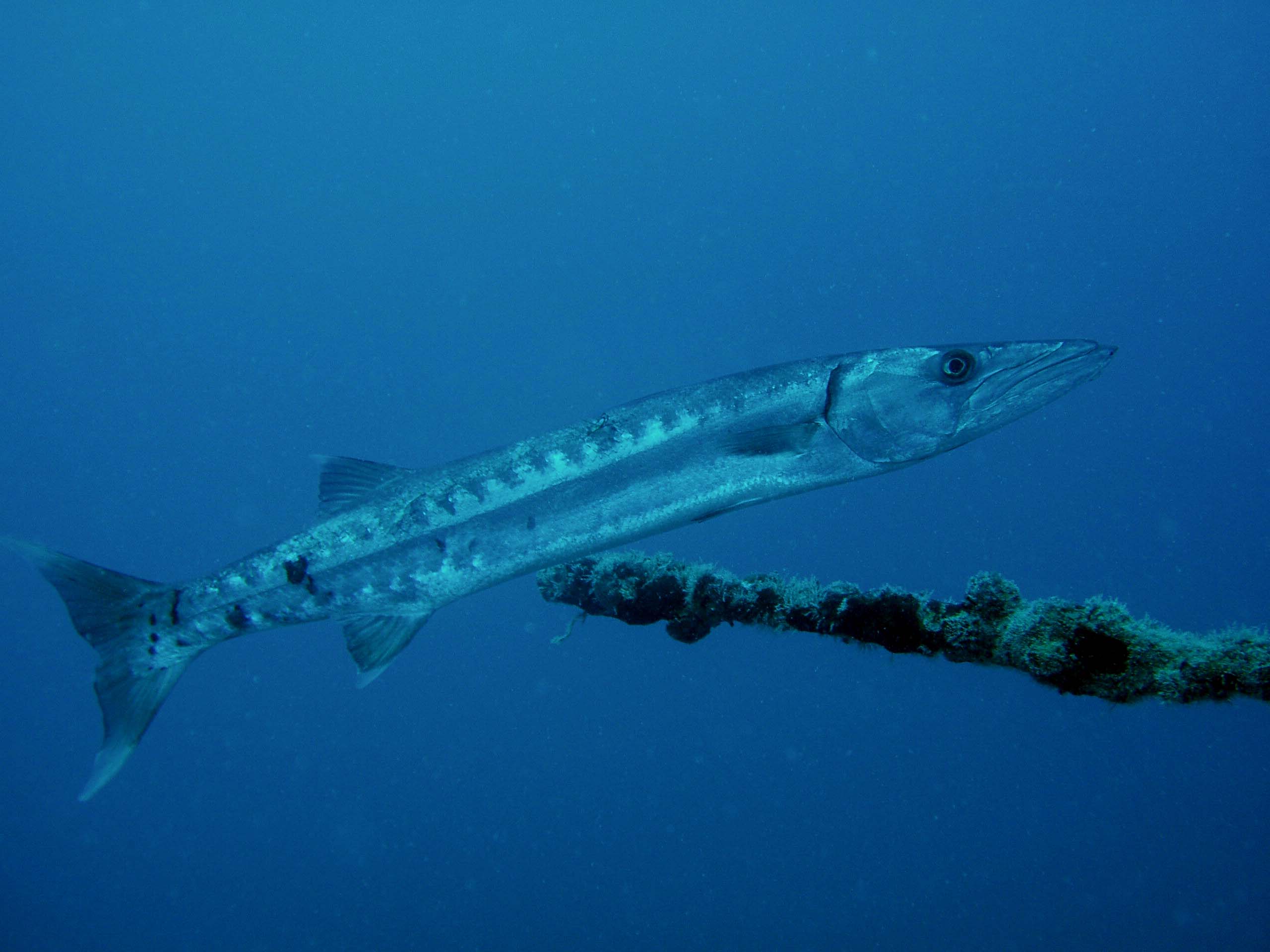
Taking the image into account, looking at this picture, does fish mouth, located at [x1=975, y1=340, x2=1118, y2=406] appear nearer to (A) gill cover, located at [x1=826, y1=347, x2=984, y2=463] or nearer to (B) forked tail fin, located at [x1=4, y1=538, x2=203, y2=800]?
(A) gill cover, located at [x1=826, y1=347, x2=984, y2=463]

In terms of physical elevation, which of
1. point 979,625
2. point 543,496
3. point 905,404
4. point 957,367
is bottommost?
point 979,625

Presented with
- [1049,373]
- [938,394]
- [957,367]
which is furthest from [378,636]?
[1049,373]

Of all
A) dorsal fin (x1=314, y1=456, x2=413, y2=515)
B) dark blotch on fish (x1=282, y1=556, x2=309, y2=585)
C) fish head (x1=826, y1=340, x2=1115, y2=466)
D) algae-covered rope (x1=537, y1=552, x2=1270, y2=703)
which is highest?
fish head (x1=826, y1=340, x2=1115, y2=466)

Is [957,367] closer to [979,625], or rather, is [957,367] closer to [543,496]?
[979,625]

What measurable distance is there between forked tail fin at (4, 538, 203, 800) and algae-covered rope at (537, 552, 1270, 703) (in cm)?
243

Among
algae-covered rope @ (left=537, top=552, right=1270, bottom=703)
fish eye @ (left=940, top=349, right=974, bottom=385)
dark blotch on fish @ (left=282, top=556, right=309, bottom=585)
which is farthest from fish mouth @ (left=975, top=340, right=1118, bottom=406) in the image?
dark blotch on fish @ (left=282, top=556, right=309, bottom=585)

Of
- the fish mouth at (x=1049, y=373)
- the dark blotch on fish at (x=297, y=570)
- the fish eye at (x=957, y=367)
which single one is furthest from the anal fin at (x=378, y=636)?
the fish mouth at (x=1049, y=373)

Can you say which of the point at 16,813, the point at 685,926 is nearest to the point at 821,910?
the point at 685,926

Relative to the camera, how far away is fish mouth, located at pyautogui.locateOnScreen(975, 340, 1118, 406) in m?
3.25

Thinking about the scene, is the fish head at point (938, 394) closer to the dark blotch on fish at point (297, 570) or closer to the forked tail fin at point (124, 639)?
the dark blotch on fish at point (297, 570)

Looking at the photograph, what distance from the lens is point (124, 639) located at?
3803 millimetres

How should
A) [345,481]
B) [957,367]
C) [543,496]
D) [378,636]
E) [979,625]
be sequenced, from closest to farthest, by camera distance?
[979,625] → [957,367] → [543,496] → [378,636] → [345,481]

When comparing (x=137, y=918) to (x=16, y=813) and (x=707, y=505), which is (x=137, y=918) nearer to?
(x=16, y=813)

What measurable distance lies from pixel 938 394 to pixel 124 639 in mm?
4846
